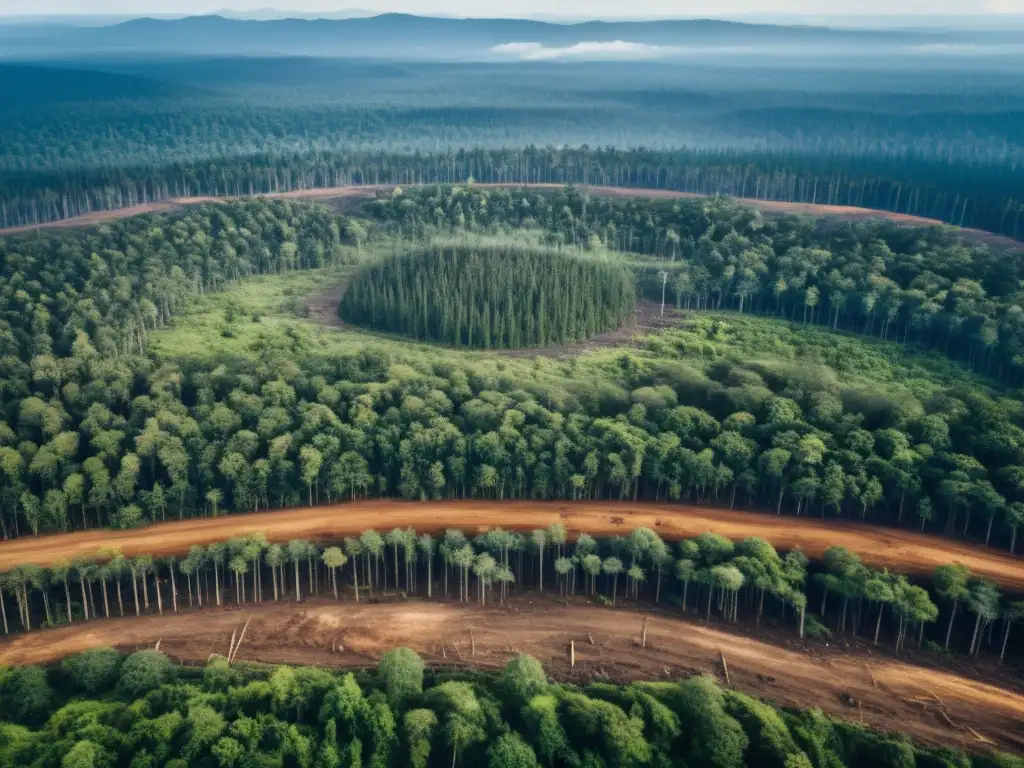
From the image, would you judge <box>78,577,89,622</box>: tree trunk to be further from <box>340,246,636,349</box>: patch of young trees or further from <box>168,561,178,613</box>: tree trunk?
<box>340,246,636,349</box>: patch of young trees

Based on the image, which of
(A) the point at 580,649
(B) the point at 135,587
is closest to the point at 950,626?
(A) the point at 580,649

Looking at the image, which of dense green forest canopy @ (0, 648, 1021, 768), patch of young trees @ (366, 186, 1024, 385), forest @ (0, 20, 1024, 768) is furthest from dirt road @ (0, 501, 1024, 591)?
patch of young trees @ (366, 186, 1024, 385)

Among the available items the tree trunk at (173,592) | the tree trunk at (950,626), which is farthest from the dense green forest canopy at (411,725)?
the tree trunk at (950,626)

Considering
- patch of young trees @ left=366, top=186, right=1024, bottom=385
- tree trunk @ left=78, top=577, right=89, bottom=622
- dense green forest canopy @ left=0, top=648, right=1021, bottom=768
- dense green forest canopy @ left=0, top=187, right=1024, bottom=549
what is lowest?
tree trunk @ left=78, top=577, right=89, bottom=622

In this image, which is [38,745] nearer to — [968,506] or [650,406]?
[650,406]

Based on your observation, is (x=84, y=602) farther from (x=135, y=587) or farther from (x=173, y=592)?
(x=173, y=592)

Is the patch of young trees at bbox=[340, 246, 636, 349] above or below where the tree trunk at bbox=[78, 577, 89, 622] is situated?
above
